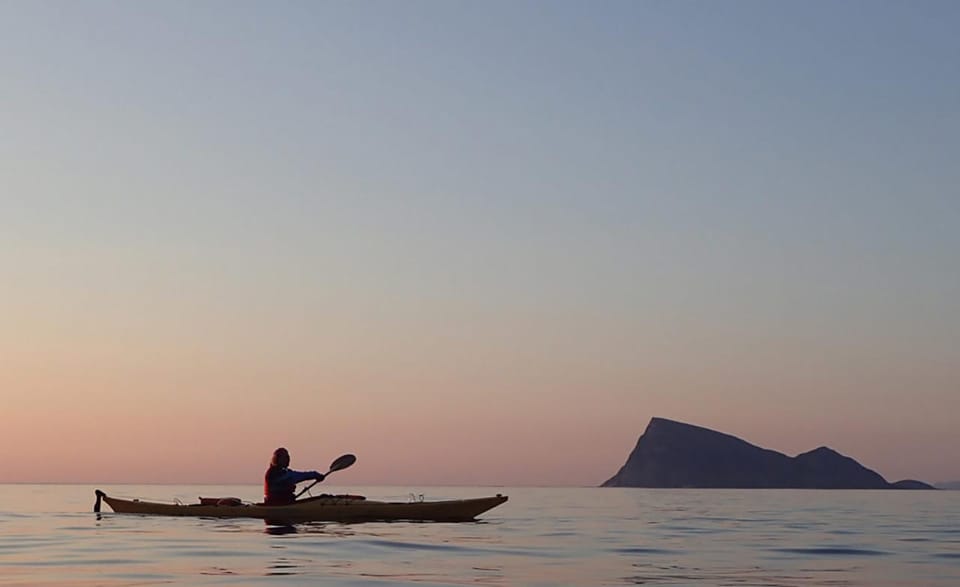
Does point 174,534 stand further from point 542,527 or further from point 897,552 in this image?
point 897,552

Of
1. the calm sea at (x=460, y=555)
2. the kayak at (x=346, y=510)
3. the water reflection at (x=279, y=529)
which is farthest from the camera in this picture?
the kayak at (x=346, y=510)

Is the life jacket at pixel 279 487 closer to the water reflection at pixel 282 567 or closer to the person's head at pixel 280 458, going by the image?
the person's head at pixel 280 458

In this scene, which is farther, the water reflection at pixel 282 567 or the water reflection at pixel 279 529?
the water reflection at pixel 279 529

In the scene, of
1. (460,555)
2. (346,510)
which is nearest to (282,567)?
(460,555)

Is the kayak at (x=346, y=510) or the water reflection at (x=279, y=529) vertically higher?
the kayak at (x=346, y=510)

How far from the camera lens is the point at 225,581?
72.0 feet

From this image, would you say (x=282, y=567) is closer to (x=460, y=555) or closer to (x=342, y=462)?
(x=460, y=555)

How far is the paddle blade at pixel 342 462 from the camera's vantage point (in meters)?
43.3

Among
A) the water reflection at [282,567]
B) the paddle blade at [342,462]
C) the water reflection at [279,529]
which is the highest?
the paddle blade at [342,462]

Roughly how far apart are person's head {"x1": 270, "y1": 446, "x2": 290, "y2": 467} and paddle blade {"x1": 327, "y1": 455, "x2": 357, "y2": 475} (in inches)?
83.7

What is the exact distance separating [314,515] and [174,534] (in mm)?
5419

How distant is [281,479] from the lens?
4144 centimetres

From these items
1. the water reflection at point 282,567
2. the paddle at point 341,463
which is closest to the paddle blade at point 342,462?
the paddle at point 341,463

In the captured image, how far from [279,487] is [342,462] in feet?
10.3
